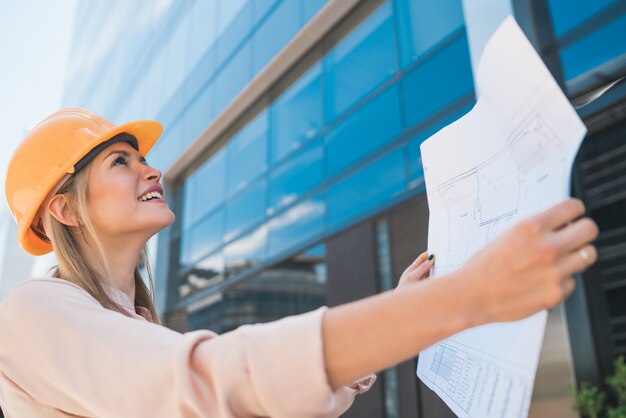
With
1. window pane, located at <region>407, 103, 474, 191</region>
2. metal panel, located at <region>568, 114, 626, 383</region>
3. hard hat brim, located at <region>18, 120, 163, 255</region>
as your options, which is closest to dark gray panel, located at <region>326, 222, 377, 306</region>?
window pane, located at <region>407, 103, 474, 191</region>

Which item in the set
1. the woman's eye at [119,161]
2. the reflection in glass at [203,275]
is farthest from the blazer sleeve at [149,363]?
the reflection in glass at [203,275]

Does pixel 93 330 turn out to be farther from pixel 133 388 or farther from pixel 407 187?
pixel 407 187

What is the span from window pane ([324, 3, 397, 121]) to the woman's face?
18.9 feet

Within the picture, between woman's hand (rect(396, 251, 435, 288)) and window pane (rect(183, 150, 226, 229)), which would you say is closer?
woman's hand (rect(396, 251, 435, 288))

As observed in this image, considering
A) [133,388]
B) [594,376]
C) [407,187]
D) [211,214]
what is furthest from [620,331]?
[211,214]

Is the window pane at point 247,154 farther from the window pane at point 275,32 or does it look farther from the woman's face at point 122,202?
the woman's face at point 122,202

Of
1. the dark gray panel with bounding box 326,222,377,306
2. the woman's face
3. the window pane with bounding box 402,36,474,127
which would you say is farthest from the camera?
the dark gray panel with bounding box 326,222,377,306

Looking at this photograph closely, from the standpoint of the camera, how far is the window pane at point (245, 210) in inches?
372

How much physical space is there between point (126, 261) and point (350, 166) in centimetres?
591

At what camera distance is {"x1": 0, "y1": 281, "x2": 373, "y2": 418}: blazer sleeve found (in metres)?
0.71

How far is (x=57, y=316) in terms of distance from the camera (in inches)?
36.9

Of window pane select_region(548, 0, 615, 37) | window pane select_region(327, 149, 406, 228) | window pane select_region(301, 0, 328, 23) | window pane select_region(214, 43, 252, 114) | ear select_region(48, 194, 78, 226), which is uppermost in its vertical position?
window pane select_region(214, 43, 252, 114)

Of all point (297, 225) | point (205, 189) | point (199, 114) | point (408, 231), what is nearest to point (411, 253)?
point (408, 231)

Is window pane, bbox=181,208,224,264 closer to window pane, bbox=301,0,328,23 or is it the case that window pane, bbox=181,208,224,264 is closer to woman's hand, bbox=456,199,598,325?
window pane, bbox=301,0,328,23
